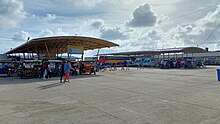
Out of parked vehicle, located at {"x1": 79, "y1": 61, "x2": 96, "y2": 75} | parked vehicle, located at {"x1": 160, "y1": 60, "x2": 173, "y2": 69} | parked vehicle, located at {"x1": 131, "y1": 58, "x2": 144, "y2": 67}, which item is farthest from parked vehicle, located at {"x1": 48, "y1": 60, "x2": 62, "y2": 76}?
parked vehicle, located at {"x1": 131, "y1": 58, "x2": 144, "y2": 67}

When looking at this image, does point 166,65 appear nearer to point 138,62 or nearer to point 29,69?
point 138,62

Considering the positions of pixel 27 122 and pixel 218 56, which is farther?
pixel 218 56

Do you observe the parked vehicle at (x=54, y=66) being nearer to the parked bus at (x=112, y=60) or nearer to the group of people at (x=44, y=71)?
the group of people at (x=44, y=71)

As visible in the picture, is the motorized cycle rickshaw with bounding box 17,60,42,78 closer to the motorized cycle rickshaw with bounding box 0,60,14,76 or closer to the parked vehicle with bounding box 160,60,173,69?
the motorized cycle rickshaw with bounding box 0,60,14,76

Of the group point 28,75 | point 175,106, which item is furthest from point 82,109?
point 28,75

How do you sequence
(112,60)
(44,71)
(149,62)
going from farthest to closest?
1. (112,60)
2. (149,62)
3. (44,71)

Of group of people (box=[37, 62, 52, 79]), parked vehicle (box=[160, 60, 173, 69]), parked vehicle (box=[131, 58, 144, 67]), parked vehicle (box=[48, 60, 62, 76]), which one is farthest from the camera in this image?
parked vehicle (box=[131, 58, 144, 67])

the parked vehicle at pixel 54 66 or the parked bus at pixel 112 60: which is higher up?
the parked bus at pixel 112 60

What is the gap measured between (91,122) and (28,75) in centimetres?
1836

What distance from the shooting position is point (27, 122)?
592cm

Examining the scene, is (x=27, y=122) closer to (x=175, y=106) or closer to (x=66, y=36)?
(x=175, y=106)

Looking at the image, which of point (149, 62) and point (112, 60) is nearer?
point (149, 62)

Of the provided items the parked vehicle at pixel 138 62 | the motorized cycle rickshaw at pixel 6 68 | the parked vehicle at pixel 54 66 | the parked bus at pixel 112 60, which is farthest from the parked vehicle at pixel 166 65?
the motorized cycle rickshaw at pixel 6 68

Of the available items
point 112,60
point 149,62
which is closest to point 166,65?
point 149,62
